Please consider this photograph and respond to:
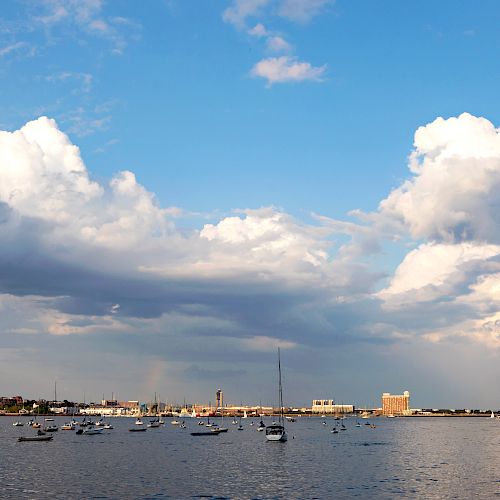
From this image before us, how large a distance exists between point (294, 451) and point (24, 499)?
88.0 m

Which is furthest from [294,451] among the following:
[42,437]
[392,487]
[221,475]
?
[42,437]

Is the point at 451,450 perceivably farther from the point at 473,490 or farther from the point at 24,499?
the point at 24,499

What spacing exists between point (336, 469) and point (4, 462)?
61.2 m

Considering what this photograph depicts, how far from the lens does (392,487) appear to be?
88.4 metres

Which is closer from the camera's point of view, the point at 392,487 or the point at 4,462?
the point at 392,487

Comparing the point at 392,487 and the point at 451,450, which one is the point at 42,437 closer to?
the point at 451,450

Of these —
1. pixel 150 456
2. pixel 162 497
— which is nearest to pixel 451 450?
pixel 150 456

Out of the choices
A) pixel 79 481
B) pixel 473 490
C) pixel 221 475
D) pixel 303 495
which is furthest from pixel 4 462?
pixel 473 490

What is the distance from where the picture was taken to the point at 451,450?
16188cm

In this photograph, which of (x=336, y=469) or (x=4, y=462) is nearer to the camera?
(x=336, y=469)

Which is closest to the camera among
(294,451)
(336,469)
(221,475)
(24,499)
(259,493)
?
(24,499)

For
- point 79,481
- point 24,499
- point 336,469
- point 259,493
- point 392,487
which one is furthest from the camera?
point 336,469

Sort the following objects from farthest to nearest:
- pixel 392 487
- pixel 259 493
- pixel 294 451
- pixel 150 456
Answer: pixel 294 451 → pixel 150 456 → pixel 392 487 → pixel 259 493

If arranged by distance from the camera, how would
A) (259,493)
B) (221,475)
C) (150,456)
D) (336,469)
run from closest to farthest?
1. (259,493)
2. (221,475)
3. (336,469)
4. (150,456)
